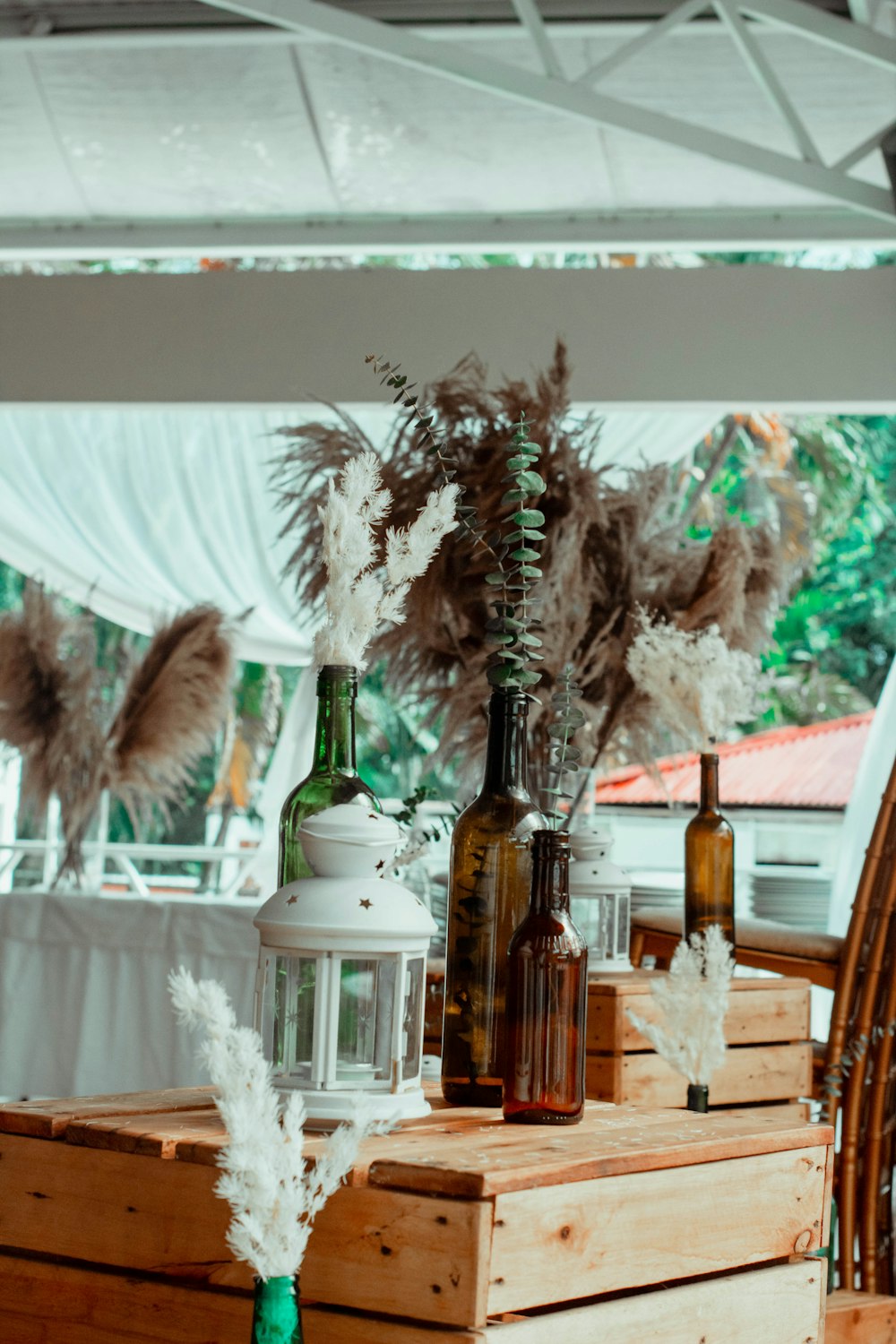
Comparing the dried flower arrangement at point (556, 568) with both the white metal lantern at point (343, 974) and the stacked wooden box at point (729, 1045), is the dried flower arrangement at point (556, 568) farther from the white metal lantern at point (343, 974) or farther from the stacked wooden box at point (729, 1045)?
the white metal lantern at point (343, 974)

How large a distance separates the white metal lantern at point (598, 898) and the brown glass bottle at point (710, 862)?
0.11m

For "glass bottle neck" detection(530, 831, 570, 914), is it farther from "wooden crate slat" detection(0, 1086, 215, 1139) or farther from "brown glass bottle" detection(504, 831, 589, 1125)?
"wooden crate slat" detection(0, 1086, 215, 1139)

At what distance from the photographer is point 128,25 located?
4.62 meters

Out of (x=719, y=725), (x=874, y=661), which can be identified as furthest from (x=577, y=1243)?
(x=874, y=661)

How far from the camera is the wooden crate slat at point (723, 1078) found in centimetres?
212

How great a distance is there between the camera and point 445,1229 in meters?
0.90

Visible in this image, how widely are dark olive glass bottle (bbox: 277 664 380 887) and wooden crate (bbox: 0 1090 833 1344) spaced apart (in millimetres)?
245

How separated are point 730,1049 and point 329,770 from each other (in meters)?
1.16

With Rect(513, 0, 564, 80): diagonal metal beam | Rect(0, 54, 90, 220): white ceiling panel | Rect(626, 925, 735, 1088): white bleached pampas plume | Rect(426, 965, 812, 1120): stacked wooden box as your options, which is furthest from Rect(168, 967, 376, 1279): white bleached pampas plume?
Rect(0, 54, 90, 220): white ceiling panel

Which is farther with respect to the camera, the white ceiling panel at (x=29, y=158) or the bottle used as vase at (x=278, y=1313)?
the white ceiling panel at (x=29, y=158)

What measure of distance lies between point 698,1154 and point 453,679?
1655 millimetres

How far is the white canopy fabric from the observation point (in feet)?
20.4

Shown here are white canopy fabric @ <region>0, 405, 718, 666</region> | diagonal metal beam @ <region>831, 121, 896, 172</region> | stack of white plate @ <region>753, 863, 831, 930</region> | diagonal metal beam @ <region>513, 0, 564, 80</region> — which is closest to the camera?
diagonal metal beam @ <region>513, 0, 564, 80</region>

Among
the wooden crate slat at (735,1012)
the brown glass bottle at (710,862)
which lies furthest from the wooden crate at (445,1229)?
the brown glass bottle at (710,862)
